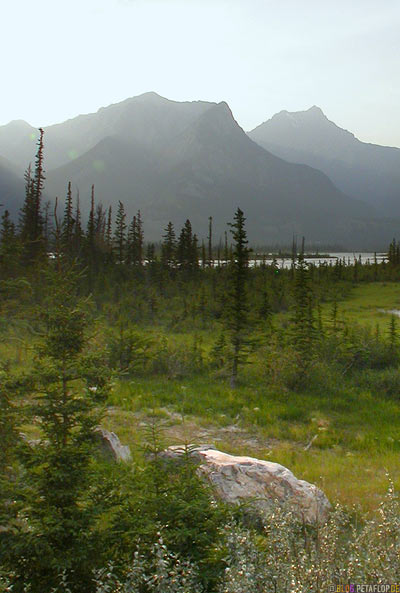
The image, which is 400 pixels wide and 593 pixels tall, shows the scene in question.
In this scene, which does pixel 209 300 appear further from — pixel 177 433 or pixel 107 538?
pixel 107 538

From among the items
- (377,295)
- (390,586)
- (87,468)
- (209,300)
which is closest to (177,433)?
(87,468)

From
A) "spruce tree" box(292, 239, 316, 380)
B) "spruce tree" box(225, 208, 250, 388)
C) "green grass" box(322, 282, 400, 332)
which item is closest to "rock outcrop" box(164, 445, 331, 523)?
"spruce tree" box(292, 239, 316, 380)

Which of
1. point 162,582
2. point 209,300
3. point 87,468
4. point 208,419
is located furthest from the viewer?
point 209,300

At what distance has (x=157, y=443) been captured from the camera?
5.55 meters

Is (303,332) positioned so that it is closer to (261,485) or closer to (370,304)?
(261,485)

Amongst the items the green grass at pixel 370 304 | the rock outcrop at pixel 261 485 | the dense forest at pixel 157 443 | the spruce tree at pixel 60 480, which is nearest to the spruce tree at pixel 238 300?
the dense forest at pixel 157 443

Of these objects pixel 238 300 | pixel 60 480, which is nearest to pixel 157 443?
pixel 60 480

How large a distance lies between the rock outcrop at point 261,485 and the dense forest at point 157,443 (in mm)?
442

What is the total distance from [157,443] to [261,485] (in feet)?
7.62

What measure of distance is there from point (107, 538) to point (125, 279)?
41.7 meters

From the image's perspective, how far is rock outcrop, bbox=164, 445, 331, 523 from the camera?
6426 mm

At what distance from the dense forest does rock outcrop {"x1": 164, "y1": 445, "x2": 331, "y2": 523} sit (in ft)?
1.45

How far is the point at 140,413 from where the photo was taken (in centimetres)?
1338

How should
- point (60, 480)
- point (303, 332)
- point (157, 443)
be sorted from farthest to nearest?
point (303, 332) < point (157, 443) < point (60, 480)
